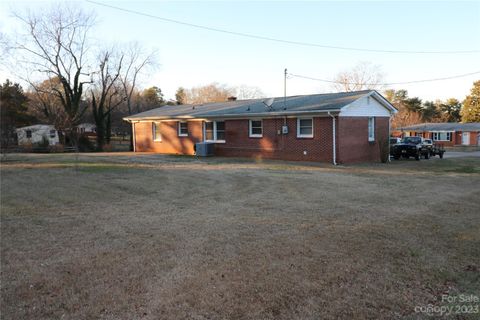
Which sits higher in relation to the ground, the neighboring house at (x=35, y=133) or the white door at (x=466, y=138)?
the neighboring house at (x=35, y=133)

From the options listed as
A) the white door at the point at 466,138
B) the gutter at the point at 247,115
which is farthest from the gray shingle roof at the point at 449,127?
the gutter at the point at 247,115

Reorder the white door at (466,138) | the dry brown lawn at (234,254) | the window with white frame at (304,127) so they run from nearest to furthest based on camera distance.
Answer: the dry brown lawn at (234,254) < the window with white frame at (304,127) < the white door at (466,138)

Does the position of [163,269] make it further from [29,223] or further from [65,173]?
[65,173]

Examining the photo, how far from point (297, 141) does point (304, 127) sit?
0.80m

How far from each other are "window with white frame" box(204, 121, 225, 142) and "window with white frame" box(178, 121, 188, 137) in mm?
1838

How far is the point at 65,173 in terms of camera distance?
44.4ft

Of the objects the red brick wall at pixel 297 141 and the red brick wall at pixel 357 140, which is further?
the red brick wall at pixel 297 141

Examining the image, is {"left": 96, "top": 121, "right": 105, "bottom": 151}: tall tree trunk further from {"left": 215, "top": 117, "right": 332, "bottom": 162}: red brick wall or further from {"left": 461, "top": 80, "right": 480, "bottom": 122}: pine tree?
{"left": 461, "top": 80, "right": 480, "bottom": 122}: pine tree

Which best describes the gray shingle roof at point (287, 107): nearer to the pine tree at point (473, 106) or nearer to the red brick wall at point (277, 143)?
the red brick wall at point (277, 143)

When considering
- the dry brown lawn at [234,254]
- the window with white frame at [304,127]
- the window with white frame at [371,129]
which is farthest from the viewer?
the window with white frame at [371,129]

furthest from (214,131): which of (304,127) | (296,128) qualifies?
(304,127)

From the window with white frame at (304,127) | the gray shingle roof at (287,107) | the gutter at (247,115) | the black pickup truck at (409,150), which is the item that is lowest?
the black pickup truck at (409,150)

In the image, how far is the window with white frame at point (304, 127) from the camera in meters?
19.3

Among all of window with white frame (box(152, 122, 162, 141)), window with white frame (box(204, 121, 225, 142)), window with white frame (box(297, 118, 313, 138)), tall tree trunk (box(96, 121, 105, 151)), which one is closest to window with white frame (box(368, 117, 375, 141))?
window with white frame (box(297, 118, 313, 138))
